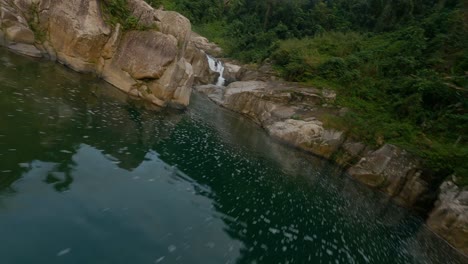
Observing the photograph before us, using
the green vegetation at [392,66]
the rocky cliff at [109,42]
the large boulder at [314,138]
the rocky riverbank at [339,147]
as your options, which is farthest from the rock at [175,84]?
the green vegetation at [392,66]

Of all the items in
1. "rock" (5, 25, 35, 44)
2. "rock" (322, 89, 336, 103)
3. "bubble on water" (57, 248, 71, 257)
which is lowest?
"bubble on water" (57, 248, 71, 257)

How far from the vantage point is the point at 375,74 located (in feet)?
142

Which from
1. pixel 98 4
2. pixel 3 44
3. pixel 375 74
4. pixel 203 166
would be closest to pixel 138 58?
pixel 98 4

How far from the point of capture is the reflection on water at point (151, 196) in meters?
8.76

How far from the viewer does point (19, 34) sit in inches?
930

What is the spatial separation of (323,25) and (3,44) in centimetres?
6524

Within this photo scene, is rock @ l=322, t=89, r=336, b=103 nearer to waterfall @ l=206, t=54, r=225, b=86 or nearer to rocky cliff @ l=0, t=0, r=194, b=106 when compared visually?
waterfall @ l=206, t=54, r=225, b=86

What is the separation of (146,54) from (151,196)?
58.2 feet

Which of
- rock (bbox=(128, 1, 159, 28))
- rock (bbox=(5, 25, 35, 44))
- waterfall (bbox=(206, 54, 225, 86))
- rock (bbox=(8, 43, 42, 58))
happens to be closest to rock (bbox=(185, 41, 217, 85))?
waterfall (bbox=(206, 54, 225, 86))

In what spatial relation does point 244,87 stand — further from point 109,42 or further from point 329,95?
point 109,42

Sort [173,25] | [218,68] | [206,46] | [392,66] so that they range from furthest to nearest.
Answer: [206,46], [218,68], [392,66], [173,25]

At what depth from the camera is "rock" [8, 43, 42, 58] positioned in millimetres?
23641

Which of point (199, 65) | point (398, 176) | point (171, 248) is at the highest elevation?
point (199, 65)

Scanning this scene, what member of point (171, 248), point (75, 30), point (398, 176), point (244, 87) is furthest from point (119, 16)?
point (398, 176)
